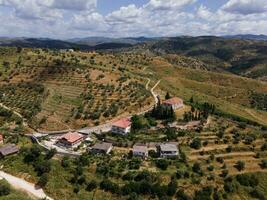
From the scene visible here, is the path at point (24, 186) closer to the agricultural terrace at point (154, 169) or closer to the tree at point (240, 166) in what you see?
the agricultural terrace at point (154, 169)

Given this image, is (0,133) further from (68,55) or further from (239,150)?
(68,55)

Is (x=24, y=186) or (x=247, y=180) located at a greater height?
(x=24, y=186)

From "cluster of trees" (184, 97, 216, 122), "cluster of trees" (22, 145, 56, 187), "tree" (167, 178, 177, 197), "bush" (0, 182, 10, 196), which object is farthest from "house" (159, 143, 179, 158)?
"bush" (0, 182, 10, 196)

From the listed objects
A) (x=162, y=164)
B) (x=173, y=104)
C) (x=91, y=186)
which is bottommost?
(x=91, y=186)

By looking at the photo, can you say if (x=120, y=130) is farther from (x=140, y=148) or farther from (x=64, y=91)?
(x=64, y=91)

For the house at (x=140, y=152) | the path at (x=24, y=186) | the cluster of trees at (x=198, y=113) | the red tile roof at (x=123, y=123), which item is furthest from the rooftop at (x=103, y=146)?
the cluster of trees at (x=198, y=113)

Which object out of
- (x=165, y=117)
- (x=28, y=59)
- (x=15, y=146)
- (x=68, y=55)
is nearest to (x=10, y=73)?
(x=28, y=59)

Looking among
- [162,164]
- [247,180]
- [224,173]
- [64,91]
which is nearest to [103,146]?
[162,164]
